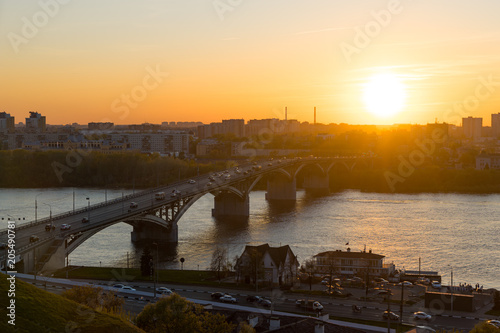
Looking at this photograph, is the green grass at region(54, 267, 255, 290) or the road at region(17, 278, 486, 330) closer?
the road at region(17, 278, 486, 330)

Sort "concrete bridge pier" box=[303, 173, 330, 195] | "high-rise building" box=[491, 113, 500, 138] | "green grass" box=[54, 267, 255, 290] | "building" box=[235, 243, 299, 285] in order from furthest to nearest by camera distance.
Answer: "high-rise building" box=[491, 113, 500, 138], "concrete bridge pier" box=[303, 173, 330, 195], "building" box=[235, 243, 299, 285], "green grass" box=[54, 267, 255, 290]

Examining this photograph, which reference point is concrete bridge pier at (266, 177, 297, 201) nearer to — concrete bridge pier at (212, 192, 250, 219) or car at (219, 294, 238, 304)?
concrete bridge pier at (212, 192, 250, 219)

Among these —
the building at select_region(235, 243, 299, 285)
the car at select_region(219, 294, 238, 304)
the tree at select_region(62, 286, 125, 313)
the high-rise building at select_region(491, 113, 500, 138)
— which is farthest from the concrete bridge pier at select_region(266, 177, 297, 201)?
the high-rise building at select_region(491, 113, 500, 138)

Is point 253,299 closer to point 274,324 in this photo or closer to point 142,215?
point 274,324

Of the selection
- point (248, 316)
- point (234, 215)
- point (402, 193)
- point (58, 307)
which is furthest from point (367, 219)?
point (58, 307)

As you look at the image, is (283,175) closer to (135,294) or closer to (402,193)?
(402,193)

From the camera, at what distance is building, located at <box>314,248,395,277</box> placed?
1355 centimetres

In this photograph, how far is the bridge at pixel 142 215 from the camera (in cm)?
1279

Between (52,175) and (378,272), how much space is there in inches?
1100

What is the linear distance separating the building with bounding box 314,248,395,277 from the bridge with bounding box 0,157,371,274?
511 cm

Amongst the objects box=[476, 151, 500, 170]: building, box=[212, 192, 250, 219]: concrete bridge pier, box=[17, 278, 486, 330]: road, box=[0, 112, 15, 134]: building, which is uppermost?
box=[0, 112, 15, 134]: building

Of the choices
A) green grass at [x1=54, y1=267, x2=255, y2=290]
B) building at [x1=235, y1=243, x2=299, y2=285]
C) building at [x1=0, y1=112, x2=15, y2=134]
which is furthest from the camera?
building at [x1=0, y1=112, x2=15, y2=134]

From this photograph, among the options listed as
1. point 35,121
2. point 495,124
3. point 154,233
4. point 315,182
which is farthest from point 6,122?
point 154,233

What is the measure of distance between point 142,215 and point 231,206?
7035 mm
